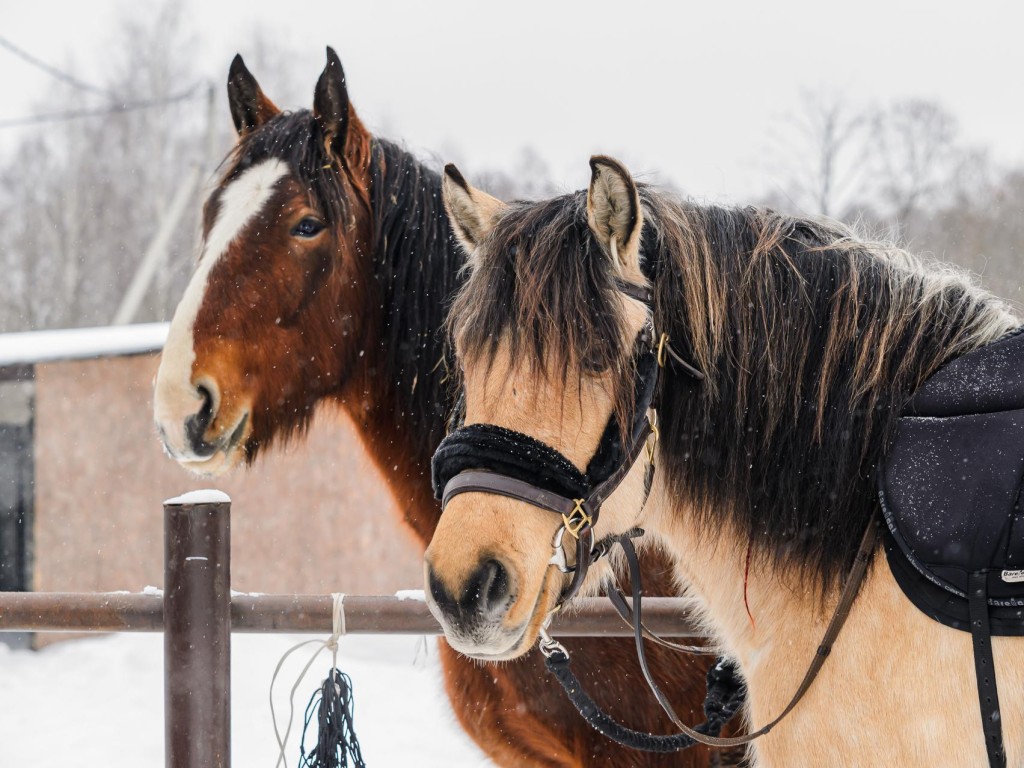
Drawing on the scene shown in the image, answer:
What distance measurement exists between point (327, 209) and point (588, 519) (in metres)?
1.54

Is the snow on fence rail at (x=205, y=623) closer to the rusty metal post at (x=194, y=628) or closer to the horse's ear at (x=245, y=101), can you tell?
the rusty metal post at (x=194, y=628)

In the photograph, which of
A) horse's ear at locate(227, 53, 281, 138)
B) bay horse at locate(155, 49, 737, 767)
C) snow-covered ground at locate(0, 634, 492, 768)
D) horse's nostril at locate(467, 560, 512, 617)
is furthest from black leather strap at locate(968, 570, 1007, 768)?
snow-covered ground at locate(0, 634, 492, 768)

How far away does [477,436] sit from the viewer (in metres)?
1.72

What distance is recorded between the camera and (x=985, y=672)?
1.59 metres

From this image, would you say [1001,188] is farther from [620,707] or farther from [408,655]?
[620,707]

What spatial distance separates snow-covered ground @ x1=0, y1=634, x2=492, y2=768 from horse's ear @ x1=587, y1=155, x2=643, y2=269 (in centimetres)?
290

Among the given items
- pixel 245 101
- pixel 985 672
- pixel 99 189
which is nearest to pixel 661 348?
pixel 985 672

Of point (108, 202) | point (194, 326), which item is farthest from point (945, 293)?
point (108, 202)

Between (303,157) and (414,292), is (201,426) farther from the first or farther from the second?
(303,157)

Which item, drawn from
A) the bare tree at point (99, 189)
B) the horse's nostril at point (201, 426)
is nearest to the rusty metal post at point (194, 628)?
the horse's nostril at point (201, 426)

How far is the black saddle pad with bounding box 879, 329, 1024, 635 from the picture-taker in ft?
5.30

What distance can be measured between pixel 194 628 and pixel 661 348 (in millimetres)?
1499

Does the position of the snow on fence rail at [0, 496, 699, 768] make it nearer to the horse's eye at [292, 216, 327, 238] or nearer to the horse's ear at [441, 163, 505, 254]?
the horse's eye at [292, 216, 327, 238]

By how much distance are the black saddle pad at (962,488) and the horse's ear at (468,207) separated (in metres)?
Answer: 0.97
